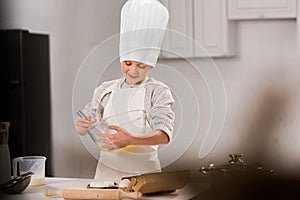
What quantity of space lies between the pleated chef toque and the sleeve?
0.16 ft

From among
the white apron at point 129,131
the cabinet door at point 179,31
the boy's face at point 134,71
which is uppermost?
the cabinet door at point 179,31

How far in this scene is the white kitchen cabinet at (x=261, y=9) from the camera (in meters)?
0.97

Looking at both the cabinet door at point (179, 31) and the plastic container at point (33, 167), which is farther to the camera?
the plastic container at point (33, 167)

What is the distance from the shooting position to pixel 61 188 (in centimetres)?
111

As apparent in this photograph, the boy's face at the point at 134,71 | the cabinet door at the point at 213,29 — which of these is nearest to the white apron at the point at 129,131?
the boy's face at the point at 134,71

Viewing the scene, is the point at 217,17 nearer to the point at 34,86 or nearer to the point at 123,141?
the point at 123,141

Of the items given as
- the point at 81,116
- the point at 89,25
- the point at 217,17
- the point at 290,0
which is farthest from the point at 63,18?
the point at 290,0

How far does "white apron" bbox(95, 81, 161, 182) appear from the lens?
1052 millimetres

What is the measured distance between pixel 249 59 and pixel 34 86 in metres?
0.39

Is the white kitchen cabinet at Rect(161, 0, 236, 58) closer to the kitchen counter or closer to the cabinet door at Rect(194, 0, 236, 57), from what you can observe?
the cabinet door at Rect(194, 0, 236, 57)

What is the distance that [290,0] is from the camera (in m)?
0.97

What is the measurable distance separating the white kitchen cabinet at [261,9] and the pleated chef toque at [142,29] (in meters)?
0.11

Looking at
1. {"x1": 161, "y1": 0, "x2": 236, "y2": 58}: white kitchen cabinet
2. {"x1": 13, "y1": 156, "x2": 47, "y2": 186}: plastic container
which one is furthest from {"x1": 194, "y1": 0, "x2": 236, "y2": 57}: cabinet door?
{"x1": 13, "y1": 156, "x2": 47, "y2": 186}: plastic container

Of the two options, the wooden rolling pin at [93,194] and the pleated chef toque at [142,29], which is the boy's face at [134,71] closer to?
the pleated chef toque at [142,29]
